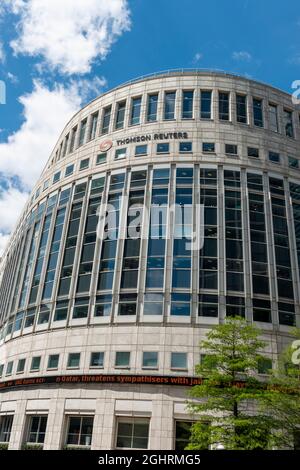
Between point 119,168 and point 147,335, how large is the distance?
20650mm

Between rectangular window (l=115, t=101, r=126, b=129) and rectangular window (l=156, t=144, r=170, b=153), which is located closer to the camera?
rectangular window (l=156, t=144, r=170, b=153)

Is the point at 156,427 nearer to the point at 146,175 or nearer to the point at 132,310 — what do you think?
the point at 132,310

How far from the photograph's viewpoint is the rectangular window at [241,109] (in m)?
51.6

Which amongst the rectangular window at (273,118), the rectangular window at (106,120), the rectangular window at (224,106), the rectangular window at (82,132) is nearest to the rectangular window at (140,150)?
the rectangular window at (106,120)

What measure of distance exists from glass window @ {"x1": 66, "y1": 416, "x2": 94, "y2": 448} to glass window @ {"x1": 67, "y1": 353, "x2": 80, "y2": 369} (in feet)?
15.2

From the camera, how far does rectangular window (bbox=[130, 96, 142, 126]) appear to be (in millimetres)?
52625

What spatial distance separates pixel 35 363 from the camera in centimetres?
4334

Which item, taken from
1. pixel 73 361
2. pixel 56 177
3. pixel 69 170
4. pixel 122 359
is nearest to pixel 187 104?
pixel 69 170

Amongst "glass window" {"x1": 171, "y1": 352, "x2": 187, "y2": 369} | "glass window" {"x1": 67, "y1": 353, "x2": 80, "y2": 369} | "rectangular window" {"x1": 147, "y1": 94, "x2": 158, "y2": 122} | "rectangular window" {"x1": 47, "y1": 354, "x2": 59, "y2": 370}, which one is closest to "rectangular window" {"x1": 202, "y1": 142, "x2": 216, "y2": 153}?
"rectangular window" {"x1": 147, "y1": 94, "x2": 158, "y2": 122}

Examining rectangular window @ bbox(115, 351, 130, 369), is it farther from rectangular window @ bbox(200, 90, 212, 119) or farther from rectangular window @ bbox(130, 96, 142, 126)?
rectangular window @ bbox(200, 90, 212, 119)

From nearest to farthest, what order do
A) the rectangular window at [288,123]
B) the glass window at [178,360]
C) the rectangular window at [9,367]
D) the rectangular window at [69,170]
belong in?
the glass window at [178,360] → the rectangular window at [9,367] → the rectangular window at [288,123] → the rectangular window at [69,170]

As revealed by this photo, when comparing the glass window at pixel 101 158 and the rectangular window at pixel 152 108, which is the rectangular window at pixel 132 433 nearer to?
the glass window at pixel 101 158

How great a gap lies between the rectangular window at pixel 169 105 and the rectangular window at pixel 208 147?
5829 mm

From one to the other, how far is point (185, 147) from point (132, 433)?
3123 centimetres
